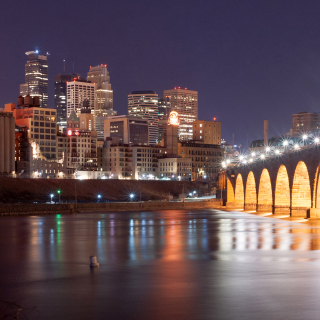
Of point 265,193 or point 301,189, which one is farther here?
point 265,193

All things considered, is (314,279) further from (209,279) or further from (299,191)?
(299,191)

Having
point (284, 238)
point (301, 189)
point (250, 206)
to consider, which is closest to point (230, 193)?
point (250, 206)

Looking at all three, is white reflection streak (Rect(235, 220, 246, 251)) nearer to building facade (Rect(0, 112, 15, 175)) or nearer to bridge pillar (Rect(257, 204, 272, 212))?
bridge pillar (Rect(257, 204, 272, 212))

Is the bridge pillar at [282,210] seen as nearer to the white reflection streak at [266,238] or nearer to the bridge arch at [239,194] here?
the white reflection streak at [266,238]

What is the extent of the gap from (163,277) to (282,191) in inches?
2394

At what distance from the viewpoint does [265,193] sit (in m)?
103

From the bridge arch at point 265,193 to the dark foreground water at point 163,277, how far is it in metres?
49.2

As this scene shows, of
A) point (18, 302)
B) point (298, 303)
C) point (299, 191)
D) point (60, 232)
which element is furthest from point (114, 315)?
point (299, 191)

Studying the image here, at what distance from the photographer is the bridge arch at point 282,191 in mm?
87312

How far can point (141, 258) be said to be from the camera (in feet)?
124

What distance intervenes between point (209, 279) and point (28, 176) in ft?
463

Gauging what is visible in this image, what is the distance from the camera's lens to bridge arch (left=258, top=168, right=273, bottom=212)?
10225cm

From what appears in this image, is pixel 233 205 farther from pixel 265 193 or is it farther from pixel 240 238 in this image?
pixel 240 238

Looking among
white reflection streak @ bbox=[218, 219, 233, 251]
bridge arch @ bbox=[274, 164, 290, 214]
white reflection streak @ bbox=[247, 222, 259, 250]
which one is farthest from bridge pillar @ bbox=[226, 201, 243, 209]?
white reflection streak @ bbox=[247, 222, 259, 250]
